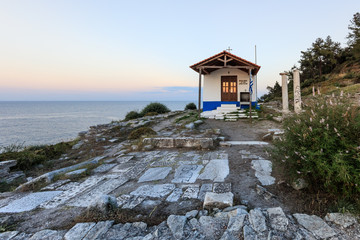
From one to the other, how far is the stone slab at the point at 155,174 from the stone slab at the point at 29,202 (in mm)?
1459

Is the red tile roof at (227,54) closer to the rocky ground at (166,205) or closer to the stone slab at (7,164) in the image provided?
the rocky ground at (166,205)

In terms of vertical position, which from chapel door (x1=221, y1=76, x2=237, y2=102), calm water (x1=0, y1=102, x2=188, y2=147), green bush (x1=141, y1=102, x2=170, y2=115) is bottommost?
calm water (x1=0, y1=102, x2=188, y2=147)

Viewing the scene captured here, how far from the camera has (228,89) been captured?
43.8 ft

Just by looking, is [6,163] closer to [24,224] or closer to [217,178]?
[24,224]

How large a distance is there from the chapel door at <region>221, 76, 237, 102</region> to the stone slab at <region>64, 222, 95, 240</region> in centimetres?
1231

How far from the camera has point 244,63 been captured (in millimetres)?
11531

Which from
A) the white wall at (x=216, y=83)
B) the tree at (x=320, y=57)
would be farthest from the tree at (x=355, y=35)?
the white wall at (x=216, y=83)

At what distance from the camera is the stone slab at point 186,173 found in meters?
3.35

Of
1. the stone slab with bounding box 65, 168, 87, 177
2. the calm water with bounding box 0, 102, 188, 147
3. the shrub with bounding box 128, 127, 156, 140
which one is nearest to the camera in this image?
the stone slab with bounding box 65, 168, 87, 177

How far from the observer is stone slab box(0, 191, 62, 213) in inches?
105

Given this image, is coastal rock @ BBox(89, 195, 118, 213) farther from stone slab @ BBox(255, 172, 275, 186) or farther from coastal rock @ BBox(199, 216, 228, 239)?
stone slab @ BBox(255, 172, 275, 186)

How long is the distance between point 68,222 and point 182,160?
Answer: 2691mm

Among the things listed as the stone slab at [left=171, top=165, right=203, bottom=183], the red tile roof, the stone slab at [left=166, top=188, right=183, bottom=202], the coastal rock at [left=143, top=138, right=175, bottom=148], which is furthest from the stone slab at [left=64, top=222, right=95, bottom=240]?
the red tile roof

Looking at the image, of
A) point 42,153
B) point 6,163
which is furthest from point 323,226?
point 42,153
